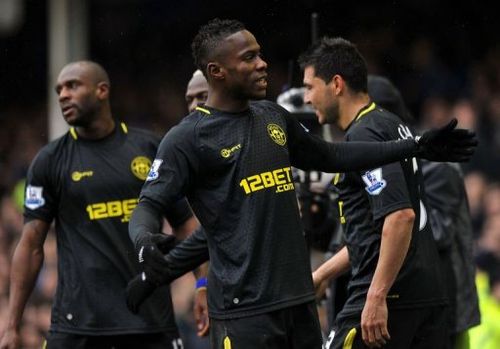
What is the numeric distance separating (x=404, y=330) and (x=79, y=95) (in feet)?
7.32

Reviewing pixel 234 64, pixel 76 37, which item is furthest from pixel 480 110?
pixel 234 64

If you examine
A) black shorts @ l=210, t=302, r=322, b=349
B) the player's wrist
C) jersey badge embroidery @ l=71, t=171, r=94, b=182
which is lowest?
black shorts @ l=210, t=302, r=322, b=349

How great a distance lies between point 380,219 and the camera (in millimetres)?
6066

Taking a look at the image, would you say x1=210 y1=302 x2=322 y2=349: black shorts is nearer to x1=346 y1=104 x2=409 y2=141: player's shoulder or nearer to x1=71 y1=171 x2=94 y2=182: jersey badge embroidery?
x1=346 y1=104 x2=409 y2=141: player's shoulder

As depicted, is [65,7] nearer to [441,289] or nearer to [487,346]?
[487,346]

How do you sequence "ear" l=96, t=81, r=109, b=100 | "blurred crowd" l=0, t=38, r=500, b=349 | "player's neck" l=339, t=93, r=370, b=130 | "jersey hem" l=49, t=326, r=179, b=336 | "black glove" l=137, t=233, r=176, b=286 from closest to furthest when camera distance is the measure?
"black glove" l=137, t=233, r=176, b=286, "player's neck" l=339, t=93, r=370, b=130, "jersey hem" l=49, t=326, r=179, b=336, "ear" l=96, t=81, r=109, b=100, "blurred crowd" l=0, t=38, r=500, b=349

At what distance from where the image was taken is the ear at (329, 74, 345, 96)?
6.46 meters

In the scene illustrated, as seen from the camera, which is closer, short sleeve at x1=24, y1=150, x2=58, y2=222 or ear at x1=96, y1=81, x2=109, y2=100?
short sleeve at x1=24, y1=150, x2=58, y2=222

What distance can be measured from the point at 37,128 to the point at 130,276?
970cm

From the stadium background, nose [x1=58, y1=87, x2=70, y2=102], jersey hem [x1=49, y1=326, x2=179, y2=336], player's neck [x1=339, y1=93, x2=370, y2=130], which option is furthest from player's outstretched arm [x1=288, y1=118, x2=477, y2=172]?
the stadium background

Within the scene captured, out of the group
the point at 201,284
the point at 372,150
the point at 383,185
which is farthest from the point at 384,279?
the point at 201,284

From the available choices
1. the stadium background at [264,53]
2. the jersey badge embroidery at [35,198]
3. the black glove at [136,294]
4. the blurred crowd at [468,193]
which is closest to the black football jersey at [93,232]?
the jersey badge embroidery at [35,198]

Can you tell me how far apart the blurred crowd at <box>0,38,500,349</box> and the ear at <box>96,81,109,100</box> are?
359 centimetres

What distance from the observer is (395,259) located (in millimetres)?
5949
